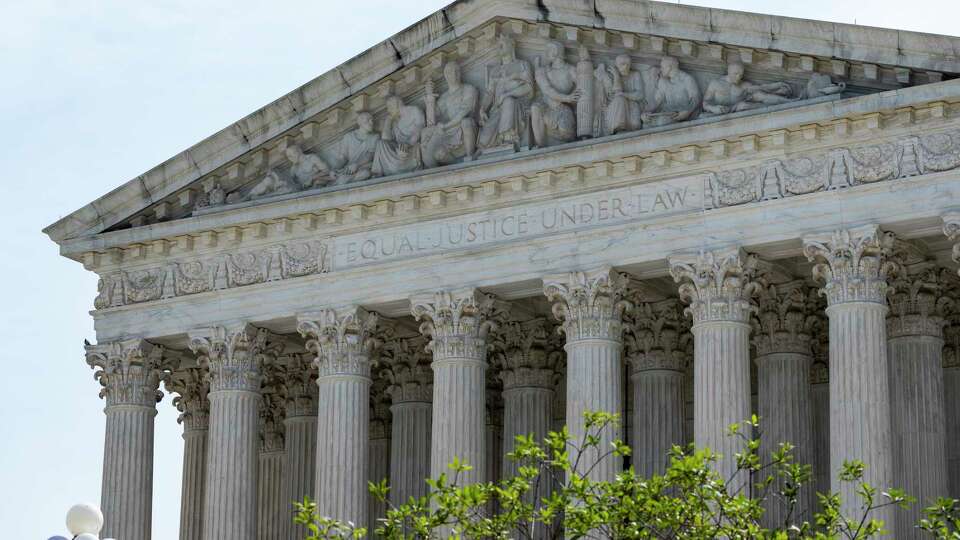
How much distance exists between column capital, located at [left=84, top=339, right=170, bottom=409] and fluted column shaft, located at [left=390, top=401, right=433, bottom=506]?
6866 mm

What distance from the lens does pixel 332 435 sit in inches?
2274

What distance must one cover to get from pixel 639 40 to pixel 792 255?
6492 millimetres

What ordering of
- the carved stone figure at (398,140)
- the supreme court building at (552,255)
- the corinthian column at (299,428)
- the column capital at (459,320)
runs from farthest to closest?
the corinthian column at (299,428)
the carved stone figure at (398,140)
the column capital at (459,320)
the supreme court building at (552,255)

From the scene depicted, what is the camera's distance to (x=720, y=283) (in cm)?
5250

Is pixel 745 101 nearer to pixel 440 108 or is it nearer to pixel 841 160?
pixel 841 160

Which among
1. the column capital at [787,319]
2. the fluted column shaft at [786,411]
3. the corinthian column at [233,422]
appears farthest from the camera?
the corinthian column at [233,422]

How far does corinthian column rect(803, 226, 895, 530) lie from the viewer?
49.9m

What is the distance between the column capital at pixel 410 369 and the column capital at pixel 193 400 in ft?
19.0

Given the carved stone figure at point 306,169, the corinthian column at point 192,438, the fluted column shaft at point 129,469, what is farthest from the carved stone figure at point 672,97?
the corinthian column at point 192,438

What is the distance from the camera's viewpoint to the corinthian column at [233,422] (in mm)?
59000

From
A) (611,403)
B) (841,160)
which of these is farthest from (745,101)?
(611,403)

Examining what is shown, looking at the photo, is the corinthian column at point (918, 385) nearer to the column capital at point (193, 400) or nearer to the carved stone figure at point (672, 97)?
the carved stone figure at point (672, 97)

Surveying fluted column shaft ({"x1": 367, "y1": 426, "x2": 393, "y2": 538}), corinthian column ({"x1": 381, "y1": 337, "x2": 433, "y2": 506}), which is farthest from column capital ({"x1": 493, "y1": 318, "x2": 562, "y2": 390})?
fluted column shaft ({"x1": 367, "y1": 426, "x2": 393, "y2": 538})

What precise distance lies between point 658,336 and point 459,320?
5.88 m
